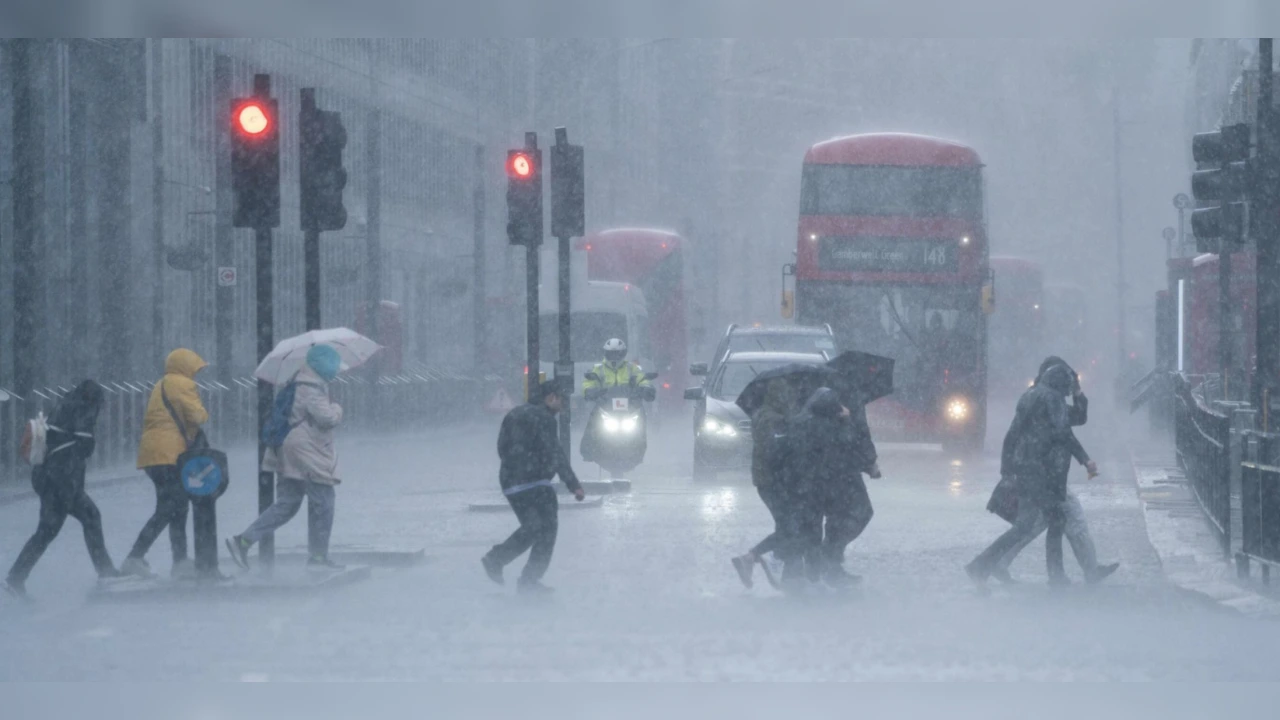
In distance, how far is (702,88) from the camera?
63219 millimetres

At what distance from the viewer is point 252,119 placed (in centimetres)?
1078

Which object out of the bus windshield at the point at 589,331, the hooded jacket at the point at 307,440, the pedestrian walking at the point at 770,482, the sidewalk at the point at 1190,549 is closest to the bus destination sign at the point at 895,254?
the sidewalk at the point at 1190,549

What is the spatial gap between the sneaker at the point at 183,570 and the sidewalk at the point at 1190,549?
19.8 ft

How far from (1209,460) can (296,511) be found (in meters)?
6.91

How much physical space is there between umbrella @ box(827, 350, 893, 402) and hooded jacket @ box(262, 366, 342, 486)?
319cm

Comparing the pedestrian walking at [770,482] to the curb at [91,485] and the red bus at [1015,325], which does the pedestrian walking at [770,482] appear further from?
the red bus at [1015,325]

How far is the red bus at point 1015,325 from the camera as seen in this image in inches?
1812

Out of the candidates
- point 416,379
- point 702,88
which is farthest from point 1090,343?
point 416,379

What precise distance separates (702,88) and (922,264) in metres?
41.9

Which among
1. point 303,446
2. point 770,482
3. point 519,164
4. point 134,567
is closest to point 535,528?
point 770,482

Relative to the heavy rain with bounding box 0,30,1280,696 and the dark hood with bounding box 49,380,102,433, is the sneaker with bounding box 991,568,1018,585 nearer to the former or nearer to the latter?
the heavy rain with bounding box 0,30,1280,696

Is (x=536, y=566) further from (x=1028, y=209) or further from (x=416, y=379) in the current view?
(x=1028, y=209)

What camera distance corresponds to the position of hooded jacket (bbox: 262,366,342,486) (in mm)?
10602

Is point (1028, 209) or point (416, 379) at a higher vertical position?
point (1028, 209)
